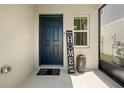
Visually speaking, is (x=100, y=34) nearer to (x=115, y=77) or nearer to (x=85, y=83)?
(x=115, y=77)

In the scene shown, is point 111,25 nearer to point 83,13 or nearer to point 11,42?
Result: point 83,13

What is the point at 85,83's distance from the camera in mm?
3770

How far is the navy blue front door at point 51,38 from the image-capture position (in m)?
5.94

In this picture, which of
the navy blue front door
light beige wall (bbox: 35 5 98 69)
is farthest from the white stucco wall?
the navy blue front door

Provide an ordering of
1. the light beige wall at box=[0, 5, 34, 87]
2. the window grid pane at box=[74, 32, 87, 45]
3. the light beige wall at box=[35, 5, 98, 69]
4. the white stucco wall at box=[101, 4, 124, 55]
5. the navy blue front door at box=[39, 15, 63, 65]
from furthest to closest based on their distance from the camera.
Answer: the navy blue front door at box=[39, 15, 63, 65] < the window grid pane at box=[74, 32, 87, 45] < the light beige wall at box=[35, 5, 98, 69] < the white stucco wall at box=[101, 4, 124, 55] < the light beige wall at box=[0, 5, 34, 87]

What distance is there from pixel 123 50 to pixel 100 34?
195 centimetres

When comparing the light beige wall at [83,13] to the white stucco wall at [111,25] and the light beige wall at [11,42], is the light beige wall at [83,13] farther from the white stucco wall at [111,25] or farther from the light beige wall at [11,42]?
the light beige wall at [11,42]

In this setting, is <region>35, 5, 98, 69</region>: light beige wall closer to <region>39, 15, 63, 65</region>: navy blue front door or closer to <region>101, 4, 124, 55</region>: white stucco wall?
<region>39, 15, 63, 65</region>: navy blue front door

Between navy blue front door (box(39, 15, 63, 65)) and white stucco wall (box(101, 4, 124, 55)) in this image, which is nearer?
white stucco wall (box(101, 4, 124, 55))

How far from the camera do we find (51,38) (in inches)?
236

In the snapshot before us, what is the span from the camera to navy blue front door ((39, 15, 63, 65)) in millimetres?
5938

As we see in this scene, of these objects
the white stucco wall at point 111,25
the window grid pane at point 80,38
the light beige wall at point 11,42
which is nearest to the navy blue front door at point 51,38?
the window grid pane at point 80,38
